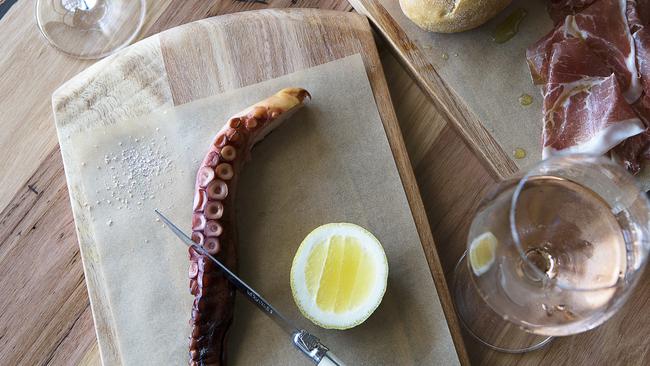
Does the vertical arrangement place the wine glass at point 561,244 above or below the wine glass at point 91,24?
below

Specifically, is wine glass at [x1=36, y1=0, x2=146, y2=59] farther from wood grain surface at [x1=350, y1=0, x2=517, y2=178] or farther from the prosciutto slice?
the prosciutto slice

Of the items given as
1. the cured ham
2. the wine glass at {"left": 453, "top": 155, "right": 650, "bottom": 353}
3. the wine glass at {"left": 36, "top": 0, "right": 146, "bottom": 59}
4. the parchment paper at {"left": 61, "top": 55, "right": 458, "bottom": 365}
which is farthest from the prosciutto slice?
the wine glass at {"left": 36, "top": 0, "right": 146, "bottom": 59}

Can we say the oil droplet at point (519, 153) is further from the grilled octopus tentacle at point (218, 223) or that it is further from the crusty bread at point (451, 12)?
the grilled octopus tentacle at point (218, 223)

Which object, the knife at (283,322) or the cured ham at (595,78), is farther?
the cured ham at (595,78)

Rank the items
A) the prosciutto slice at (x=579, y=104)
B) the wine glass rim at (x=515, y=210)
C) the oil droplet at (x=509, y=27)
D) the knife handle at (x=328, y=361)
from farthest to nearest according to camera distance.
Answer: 1. the oil droplet at (x=509, y=27)
2. the prosciutto slice at (x=579, y=104)
3. the knife handle at (x=328, y=361)
4. the wine glass rim at (x=515, y=210)

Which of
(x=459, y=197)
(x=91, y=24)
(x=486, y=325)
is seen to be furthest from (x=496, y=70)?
(x=91, y=24)

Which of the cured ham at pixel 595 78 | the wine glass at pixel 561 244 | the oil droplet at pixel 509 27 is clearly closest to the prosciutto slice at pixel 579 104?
the cured ham at pixel 595 78

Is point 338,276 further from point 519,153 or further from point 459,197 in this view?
point 519,153
